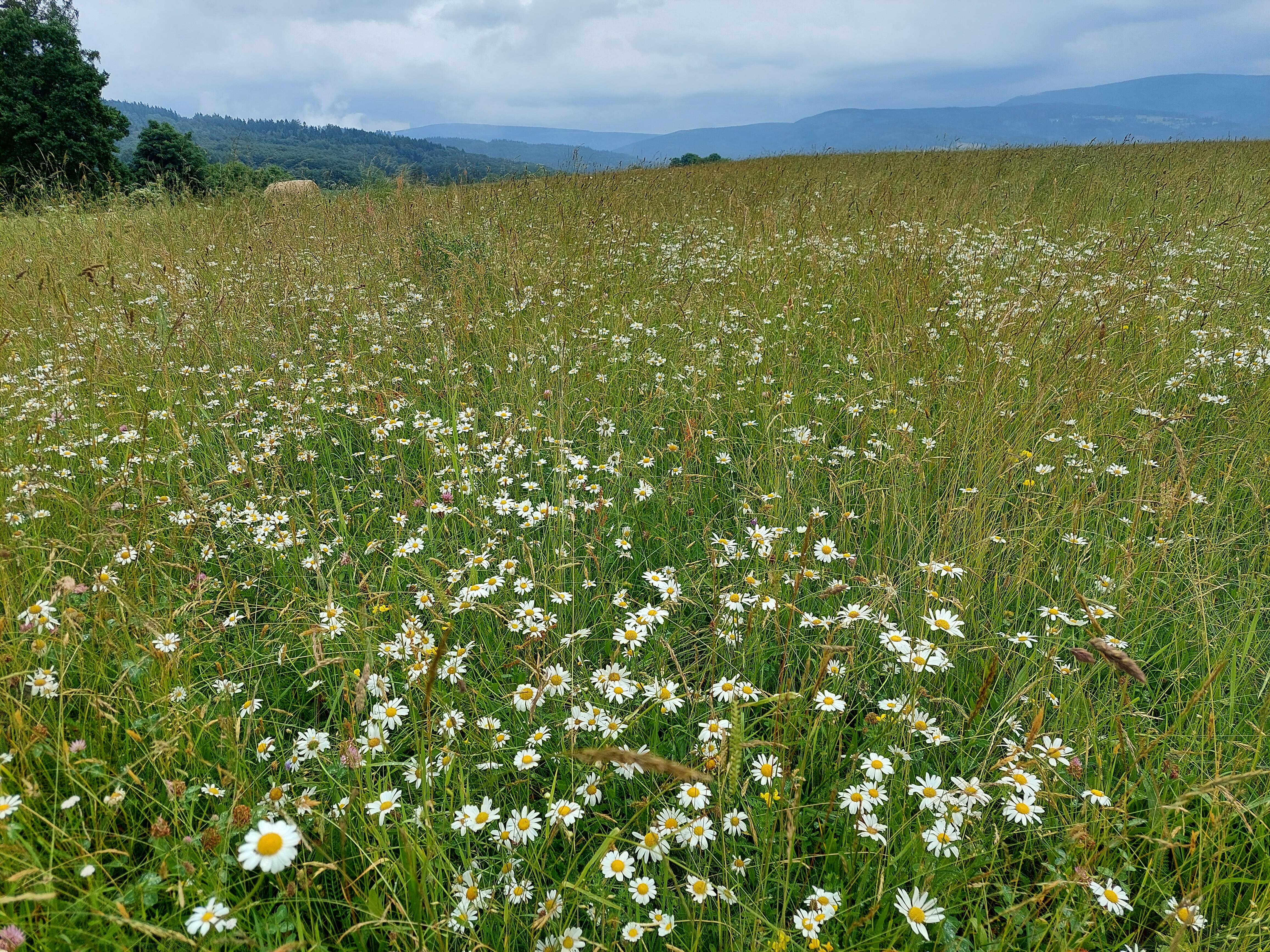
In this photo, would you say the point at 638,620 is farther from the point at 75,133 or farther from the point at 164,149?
the point at 164,149

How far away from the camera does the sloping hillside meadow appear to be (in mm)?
1301

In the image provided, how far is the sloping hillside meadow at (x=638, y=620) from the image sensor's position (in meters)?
1.30

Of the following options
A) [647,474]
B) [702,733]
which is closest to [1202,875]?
[702,733]

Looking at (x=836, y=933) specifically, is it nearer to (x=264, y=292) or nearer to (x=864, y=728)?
(x=864, y=728)

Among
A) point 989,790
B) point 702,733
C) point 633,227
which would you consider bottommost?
point 989,790

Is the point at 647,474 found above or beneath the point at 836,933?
above

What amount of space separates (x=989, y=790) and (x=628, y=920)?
35.5 inches

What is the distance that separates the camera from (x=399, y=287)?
16.7 ft

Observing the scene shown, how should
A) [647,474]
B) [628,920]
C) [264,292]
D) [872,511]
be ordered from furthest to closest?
[264,292]
[647,474]
[872,511]
[628,920]

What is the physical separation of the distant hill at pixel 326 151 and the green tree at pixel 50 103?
1.62 meters

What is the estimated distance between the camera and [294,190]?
11320 millimetres

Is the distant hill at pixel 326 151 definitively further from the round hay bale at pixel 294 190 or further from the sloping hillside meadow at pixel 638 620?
the sloping hillside meadow at pixel 638 620

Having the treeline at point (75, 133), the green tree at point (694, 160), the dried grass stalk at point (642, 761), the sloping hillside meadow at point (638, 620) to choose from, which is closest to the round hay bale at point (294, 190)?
the treeline at point (75, 133)

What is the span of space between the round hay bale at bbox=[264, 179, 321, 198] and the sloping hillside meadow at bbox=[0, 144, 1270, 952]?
5.38 meters
